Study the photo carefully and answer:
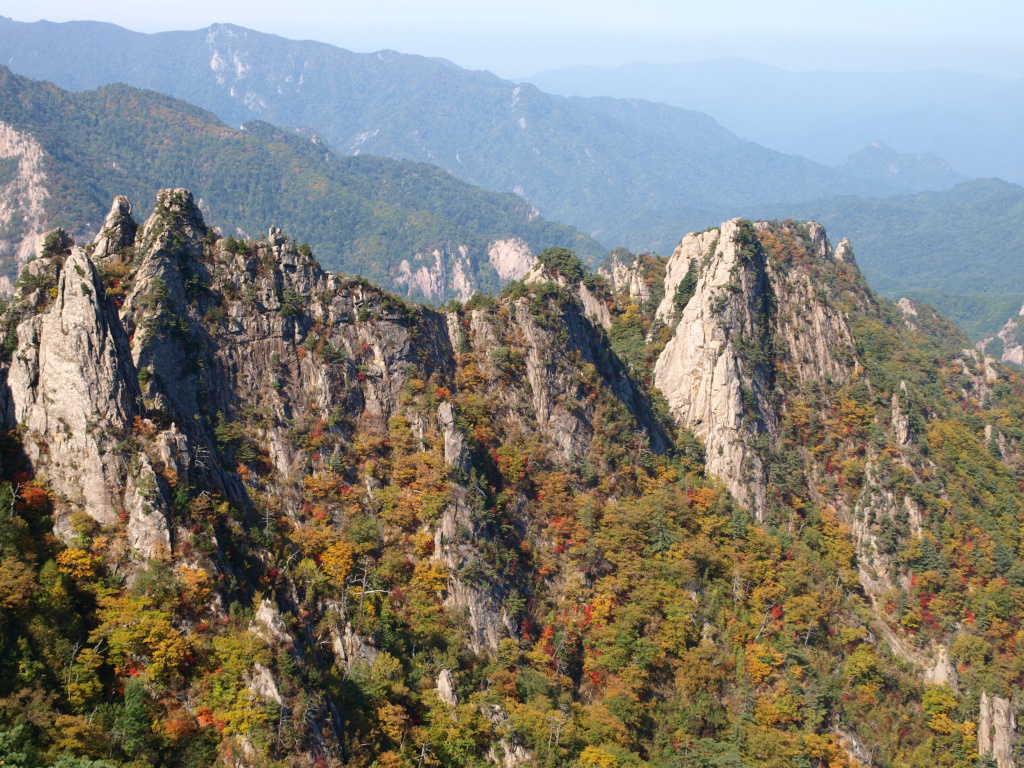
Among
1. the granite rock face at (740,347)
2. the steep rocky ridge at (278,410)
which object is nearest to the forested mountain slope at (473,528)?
the steep rocky ridge at (278,410)

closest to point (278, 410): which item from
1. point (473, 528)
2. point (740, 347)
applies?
point (473, 528)

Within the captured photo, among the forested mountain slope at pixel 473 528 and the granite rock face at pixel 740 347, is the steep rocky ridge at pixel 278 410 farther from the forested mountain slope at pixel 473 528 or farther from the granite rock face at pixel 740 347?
the granite rock face at pixel 740 347

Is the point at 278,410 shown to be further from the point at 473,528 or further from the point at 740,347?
the point at 740,347

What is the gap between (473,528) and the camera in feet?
175

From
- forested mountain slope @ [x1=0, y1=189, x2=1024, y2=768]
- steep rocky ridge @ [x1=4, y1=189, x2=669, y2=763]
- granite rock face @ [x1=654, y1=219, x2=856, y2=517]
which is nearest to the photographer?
forested mountain slope @ [x1=0, y1=189, x2=1024, y2=768]

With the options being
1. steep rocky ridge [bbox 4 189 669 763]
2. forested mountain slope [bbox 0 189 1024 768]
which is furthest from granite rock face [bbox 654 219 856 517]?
steep rocky ridge [bbox 4 189 669 763]

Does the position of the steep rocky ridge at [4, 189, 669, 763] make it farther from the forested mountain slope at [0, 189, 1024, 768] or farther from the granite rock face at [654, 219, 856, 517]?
the granite rock face at [654, 219, 856, 517]

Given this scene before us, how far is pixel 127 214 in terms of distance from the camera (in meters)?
54.2

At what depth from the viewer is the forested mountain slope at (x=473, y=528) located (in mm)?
36625

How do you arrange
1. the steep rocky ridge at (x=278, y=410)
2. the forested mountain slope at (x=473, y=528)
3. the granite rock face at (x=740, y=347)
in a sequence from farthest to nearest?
1. the granite rock face at (x=740, y=347)
2. the steep rocky ridge at (x=278, y=410)
3. the forested mountain slope at (x=473, y=528)

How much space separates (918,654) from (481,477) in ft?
130

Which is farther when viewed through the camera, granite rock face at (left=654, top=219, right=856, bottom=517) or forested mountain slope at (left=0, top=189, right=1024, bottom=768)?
granite rock face at (left=654, top=219, right=856, bottom=517)

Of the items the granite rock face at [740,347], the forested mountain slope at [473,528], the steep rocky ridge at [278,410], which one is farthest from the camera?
the granite rock face at [740,347]

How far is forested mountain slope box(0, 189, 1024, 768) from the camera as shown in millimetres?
36625
